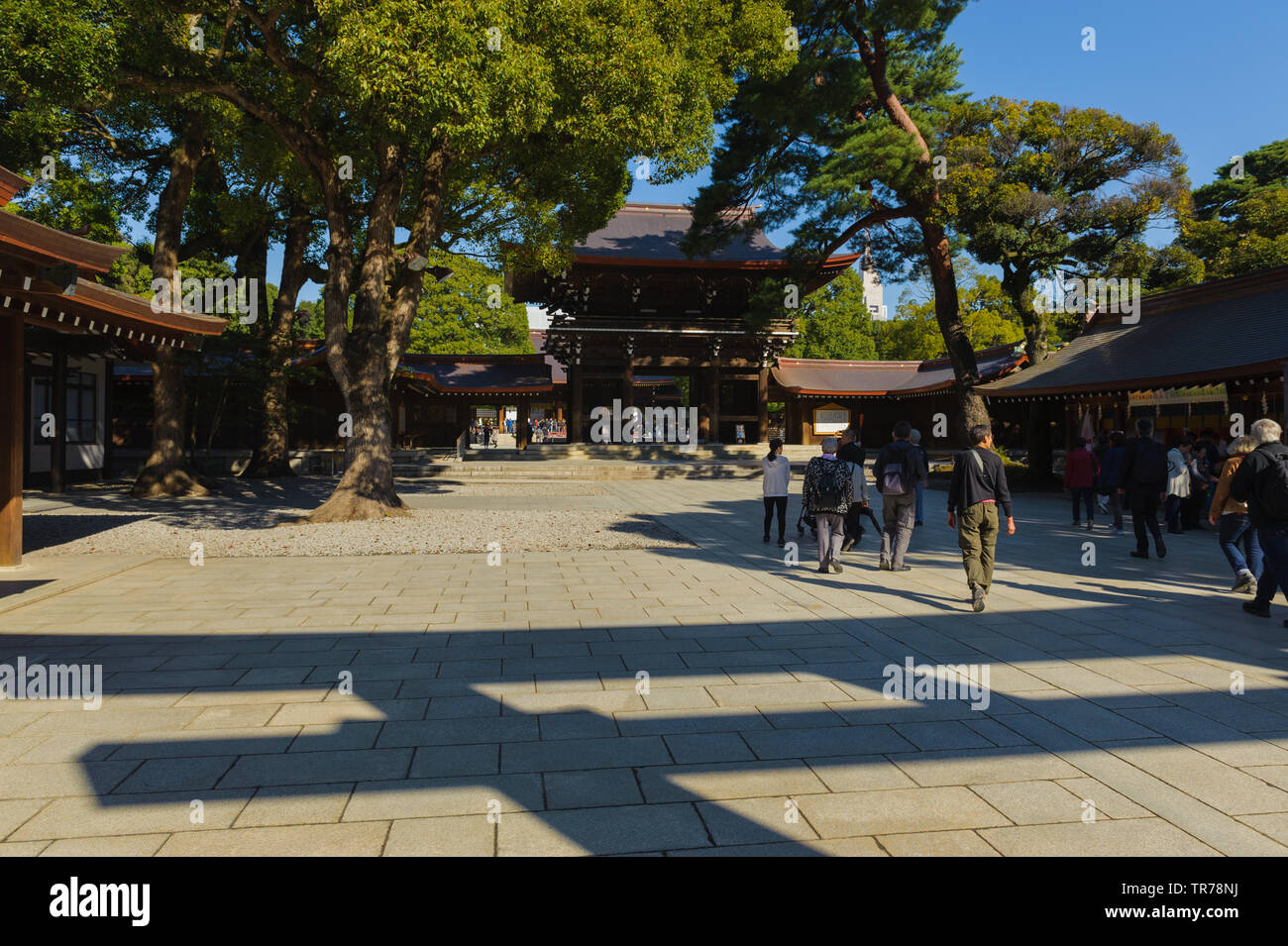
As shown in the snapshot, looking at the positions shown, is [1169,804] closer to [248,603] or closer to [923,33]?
[248,603]

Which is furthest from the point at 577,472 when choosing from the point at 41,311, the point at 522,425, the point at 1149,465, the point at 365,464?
the point at 1149,465

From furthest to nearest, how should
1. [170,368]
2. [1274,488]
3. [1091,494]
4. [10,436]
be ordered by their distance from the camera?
[170,368], [1091,494], [10,436], [1274,488]

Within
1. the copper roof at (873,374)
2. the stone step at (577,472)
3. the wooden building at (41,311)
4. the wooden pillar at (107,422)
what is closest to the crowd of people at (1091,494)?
the wooden building at (41,311)

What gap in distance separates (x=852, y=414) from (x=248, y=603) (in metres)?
30.7

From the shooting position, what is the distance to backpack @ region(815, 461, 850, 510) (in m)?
8.02

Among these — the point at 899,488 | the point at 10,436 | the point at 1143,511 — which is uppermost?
the point at 10,436

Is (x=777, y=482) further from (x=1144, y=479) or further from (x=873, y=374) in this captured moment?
(x=873, y=374)

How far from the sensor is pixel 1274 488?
5.72m

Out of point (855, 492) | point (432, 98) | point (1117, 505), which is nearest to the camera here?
point (432, 98)

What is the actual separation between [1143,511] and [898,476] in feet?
11.9

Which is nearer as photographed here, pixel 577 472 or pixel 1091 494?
pixel 1091 494

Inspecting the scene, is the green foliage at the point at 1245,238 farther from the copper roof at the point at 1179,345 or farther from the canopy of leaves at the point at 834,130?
the canopy of leaves at the point at 834,130

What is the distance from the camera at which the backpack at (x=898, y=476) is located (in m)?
8.18
